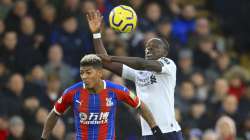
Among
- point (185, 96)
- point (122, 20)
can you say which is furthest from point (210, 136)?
point (122, 20)

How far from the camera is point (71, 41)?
52.6 feet

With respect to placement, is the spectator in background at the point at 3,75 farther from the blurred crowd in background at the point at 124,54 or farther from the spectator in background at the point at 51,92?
the spectator in background at the point at 51,92

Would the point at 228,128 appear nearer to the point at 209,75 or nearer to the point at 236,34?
the point at 209,75

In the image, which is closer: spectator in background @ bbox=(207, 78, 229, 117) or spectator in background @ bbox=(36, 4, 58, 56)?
spectator in background @ bbox=(36, 4, 58, 56)

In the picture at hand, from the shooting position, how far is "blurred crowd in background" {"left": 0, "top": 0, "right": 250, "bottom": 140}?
14.2 metres

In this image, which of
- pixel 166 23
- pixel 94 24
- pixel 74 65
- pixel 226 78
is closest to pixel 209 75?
pixel 226 78

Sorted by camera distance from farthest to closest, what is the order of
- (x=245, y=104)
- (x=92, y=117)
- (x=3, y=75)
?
1. (x=245, y=104)
2. (x=3, y=75)
3. (x=92, y=117)

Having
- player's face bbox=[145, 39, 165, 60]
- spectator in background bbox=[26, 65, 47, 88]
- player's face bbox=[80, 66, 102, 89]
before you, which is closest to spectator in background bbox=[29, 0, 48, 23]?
spectator in background bbox=[26, 65, 47, 88]

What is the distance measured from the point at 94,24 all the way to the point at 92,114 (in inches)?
59.6

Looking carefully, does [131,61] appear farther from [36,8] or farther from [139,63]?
[36,8]

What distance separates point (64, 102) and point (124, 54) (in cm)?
569

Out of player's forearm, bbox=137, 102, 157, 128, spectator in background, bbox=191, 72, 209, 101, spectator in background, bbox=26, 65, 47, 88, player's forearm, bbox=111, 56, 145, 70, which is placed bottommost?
spectator in background, bbox=191, 72, 209, 101

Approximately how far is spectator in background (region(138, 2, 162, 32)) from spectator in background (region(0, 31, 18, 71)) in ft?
10.6

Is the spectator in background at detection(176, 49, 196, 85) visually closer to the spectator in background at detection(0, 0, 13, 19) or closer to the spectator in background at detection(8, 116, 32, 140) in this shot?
the spectator in background at detection(0, 0, 13, 19)
